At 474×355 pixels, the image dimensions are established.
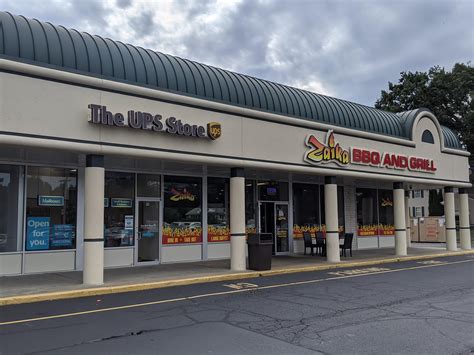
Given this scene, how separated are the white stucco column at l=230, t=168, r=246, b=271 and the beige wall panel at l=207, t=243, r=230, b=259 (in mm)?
3149

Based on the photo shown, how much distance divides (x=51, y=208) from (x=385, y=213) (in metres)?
18.0

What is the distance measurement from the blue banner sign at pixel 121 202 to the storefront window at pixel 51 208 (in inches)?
49.8

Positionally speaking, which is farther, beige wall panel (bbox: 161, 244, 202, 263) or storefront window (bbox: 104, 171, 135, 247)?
beige wall panel (bbox: 161, 244, 202, 263)

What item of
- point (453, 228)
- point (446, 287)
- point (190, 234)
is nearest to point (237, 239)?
point (190, 234)

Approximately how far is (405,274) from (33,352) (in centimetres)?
1160

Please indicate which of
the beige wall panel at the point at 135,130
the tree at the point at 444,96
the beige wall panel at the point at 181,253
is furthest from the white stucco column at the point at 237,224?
the tree at the point at 444,96

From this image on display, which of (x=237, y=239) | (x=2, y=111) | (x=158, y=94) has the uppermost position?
(x=158, y=94)

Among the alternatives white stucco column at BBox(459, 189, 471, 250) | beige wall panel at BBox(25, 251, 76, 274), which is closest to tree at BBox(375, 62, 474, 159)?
white stucco column at BBox(459, 189, 471, 250)

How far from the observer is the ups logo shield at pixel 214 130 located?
1383 cm

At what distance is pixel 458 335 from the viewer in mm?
6973

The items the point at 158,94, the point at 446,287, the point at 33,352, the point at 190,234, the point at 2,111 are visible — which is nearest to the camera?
the point at 33,352

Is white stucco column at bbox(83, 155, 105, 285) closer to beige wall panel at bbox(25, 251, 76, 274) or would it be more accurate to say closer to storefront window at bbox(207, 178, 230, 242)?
beige wall panel at bbox(25, 251, 76, 274)

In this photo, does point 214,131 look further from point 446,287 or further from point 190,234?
point 446,287

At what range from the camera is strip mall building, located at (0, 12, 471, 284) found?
11.3 m
